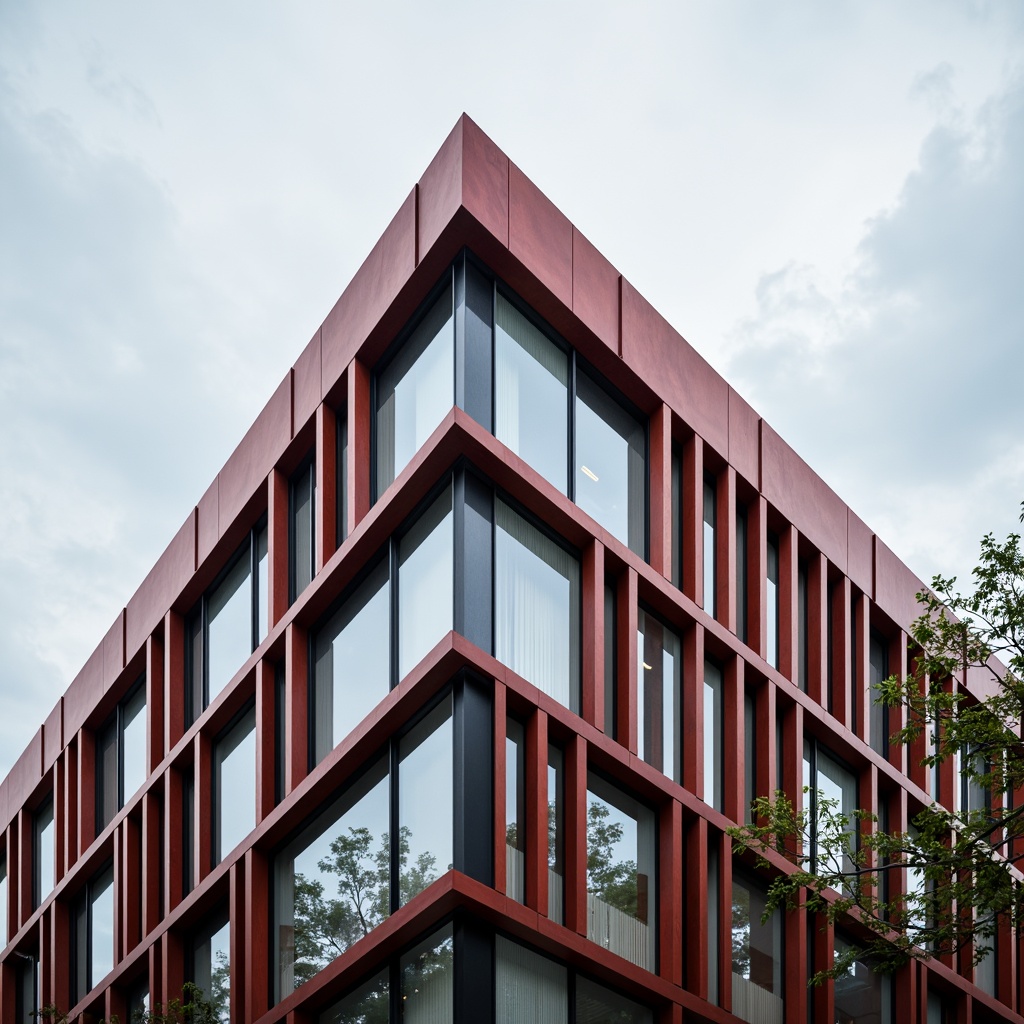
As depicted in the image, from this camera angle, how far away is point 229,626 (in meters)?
29.3

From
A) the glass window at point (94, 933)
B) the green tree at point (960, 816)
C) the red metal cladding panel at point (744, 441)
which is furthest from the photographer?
the glass window at point (94, 933)

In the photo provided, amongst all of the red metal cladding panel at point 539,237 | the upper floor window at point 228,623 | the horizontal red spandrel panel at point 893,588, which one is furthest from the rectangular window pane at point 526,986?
the horizontal red spandrel panel at point 893,588

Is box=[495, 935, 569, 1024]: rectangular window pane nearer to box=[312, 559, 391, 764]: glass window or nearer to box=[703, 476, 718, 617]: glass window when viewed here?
box=[312, 559, 391, 764]: glass window

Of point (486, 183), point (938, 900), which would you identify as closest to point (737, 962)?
point (938, 900)

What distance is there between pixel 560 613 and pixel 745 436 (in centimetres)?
663

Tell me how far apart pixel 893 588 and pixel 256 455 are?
13.6 meters

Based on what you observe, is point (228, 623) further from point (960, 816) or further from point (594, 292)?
point (960, 816)

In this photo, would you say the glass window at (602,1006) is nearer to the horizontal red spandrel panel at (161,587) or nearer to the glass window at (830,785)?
the glass window at (830,785)

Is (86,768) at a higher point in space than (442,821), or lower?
higher

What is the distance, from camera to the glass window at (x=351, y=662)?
23266 mm

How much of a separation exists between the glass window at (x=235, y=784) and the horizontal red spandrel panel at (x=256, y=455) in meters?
3.80

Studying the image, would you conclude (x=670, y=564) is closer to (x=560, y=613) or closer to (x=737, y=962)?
(x=560, y=613)

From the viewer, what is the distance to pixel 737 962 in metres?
24.6

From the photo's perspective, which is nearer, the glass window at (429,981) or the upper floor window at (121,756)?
the glass window at (429,981)
